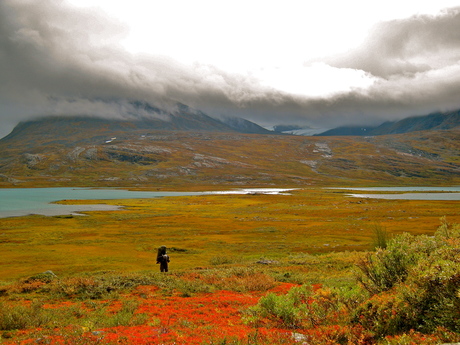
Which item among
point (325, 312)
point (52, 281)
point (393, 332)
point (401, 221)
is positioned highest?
point (393, 332)

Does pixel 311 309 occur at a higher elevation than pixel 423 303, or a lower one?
lower

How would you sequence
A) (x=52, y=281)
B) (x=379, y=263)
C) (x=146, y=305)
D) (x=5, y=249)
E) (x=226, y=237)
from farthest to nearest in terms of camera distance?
1. (x=226, y=237)
2. (x=5, y=249)
3. (x=52, y=281)
4. (x=146, y=305)
5. (x=379, y=263)

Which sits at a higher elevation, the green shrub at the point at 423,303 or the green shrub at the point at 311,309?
the green shrub at the point at 423,303

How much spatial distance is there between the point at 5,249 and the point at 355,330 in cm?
5506

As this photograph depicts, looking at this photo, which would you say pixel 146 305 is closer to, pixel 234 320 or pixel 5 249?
pixel 234 320

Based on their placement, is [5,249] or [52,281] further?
[5,249]

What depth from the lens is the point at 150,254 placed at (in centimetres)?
4453

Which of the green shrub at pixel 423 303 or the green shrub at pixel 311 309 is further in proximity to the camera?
the green shrub at pixel 311 309

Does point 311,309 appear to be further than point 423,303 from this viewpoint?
Yes

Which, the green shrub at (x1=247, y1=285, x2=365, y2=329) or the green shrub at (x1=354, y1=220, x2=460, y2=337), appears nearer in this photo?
the green shrub at (x1=354, y1=220, x2=460, y2=337)

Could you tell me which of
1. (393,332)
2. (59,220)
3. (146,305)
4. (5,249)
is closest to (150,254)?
(5,249)

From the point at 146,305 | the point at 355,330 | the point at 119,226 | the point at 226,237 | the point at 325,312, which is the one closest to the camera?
the point at 355,330

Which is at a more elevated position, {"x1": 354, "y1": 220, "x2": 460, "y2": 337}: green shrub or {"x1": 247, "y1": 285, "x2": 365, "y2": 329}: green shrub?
{"x1": 354, "y1": 220, "x2": 460, "y2": 337}: green shrub

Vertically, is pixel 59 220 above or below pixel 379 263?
below
